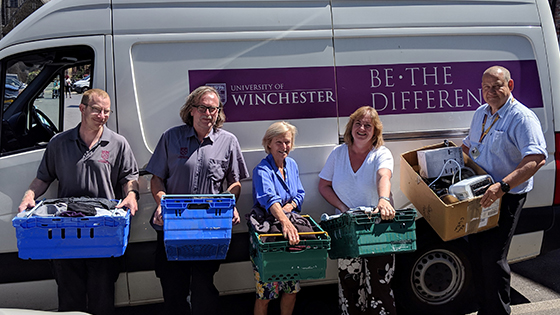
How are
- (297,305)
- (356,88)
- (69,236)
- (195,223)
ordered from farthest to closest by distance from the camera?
1. (297,305)
2. (356,88)
3. (195,223)
4. (69,236)

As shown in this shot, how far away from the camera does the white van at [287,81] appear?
11.3 feet

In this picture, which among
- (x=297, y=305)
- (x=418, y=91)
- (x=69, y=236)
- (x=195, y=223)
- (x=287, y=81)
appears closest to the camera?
(x=69, y=236)

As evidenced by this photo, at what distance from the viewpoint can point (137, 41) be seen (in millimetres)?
3477

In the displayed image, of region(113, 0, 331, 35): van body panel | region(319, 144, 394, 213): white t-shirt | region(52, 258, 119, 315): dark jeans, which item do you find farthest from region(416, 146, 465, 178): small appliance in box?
region(52, 258, 119, 315): dark jeans

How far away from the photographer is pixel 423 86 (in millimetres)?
3898

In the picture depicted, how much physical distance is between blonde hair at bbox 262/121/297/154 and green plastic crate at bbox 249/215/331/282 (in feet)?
2.29

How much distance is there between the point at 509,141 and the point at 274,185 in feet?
5.67

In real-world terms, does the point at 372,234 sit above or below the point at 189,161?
below

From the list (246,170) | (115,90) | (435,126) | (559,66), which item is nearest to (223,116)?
(246,170)

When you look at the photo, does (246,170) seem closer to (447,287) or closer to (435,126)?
(435,126)

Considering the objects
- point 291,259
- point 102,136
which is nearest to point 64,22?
point 102,136

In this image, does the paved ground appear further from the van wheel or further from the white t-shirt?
the white t-shirt

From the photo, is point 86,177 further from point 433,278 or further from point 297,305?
point 433,278

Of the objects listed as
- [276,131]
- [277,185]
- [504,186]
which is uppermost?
[276,131]
